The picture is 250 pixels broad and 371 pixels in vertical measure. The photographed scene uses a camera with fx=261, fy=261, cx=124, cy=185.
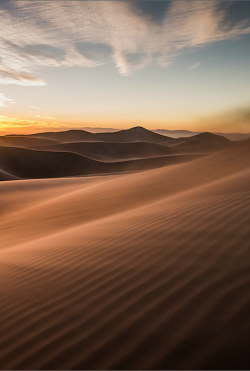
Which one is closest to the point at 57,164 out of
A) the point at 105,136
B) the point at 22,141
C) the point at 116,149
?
the point at 116,149

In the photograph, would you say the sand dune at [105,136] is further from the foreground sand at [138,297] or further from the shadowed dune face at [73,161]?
the foreground sand at [138,297]

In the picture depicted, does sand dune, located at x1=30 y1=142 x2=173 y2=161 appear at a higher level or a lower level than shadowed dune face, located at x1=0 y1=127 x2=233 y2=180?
higher

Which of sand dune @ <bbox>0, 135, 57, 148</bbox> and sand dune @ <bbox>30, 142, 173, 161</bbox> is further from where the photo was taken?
sand dune @ <bbox>0, 135, 57, 148</bbox>

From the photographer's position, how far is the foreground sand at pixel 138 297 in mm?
1661

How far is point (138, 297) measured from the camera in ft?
7.16

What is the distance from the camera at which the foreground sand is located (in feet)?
5.45

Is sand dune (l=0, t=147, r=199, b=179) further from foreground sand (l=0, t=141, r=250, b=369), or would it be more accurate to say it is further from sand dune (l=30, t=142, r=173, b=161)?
foreground sand (l=0, t=141, r=250, b=369)

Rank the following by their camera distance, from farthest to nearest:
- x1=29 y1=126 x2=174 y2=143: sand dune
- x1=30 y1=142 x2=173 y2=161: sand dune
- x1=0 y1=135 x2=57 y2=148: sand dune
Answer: x1=29 y1=126 x2=174 y2=143: sand dune → x1=0 y1=135 x2=57 y2=148: sand dune → x1=30 y1=142 x2=173 y2=161: sand dune

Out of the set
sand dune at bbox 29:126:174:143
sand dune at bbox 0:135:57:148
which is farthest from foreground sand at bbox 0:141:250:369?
sand dune at bbox 29:126:174:143

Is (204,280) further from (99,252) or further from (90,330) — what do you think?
(99,252)

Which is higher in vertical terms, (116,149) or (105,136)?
(105,136)

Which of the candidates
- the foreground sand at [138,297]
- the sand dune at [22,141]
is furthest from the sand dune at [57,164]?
the foreground sand at [138,297]

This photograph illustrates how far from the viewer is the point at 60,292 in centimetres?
251

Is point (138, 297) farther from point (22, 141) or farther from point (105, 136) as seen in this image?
point (105, 136)
